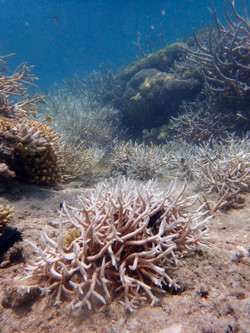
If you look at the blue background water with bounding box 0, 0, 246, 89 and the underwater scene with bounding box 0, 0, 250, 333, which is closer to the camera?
the underwater scene with bounding box 0, 0, 250, 333

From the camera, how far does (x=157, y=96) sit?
24.9 ft

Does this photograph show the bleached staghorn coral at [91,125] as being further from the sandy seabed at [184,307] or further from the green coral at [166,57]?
the sandy seabed at [184,307]

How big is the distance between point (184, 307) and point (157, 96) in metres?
7.33

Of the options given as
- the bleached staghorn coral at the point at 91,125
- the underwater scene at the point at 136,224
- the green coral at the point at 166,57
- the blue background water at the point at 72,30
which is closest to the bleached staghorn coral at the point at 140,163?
the underwater scene at the point at 136,224

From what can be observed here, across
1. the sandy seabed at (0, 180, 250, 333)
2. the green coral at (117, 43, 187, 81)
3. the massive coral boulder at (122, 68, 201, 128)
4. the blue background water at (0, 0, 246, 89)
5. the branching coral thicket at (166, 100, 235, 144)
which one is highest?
the blue background water at (0, 0, 246, 89)

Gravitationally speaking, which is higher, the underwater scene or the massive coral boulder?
the massive coral boulder

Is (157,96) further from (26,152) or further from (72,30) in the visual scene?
(72,30)

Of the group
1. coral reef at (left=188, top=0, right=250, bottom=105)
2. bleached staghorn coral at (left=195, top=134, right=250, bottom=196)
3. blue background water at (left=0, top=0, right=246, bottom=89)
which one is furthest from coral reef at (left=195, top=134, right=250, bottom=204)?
blue background water at (left=0, top=0, right=246, bottom=89)

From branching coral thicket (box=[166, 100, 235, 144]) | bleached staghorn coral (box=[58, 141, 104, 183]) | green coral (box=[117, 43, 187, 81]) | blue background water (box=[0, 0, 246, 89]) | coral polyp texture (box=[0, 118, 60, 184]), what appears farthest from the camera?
blue background water (box=[0, 0, 246, 89])

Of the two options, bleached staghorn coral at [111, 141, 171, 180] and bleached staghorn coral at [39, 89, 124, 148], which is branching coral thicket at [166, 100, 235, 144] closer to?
bleached staghorn coral at [111, 141, 171, 180]

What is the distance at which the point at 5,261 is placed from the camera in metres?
1.75

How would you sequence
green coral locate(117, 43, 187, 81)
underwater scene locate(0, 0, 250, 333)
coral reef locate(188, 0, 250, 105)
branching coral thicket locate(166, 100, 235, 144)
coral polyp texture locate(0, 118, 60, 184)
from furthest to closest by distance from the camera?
green coral locate(117, 43, 187, 81), branching coral thicket locate(166, 100, 235, 144), coral reef locate(188, 0, 250, 105), coral polyp texture locate(0, 118, 60, 184), underwater scene locate(0, 0, 250, 333)

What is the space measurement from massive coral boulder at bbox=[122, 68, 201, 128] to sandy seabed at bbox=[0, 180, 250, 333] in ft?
21.3

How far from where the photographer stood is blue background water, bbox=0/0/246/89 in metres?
74.8
